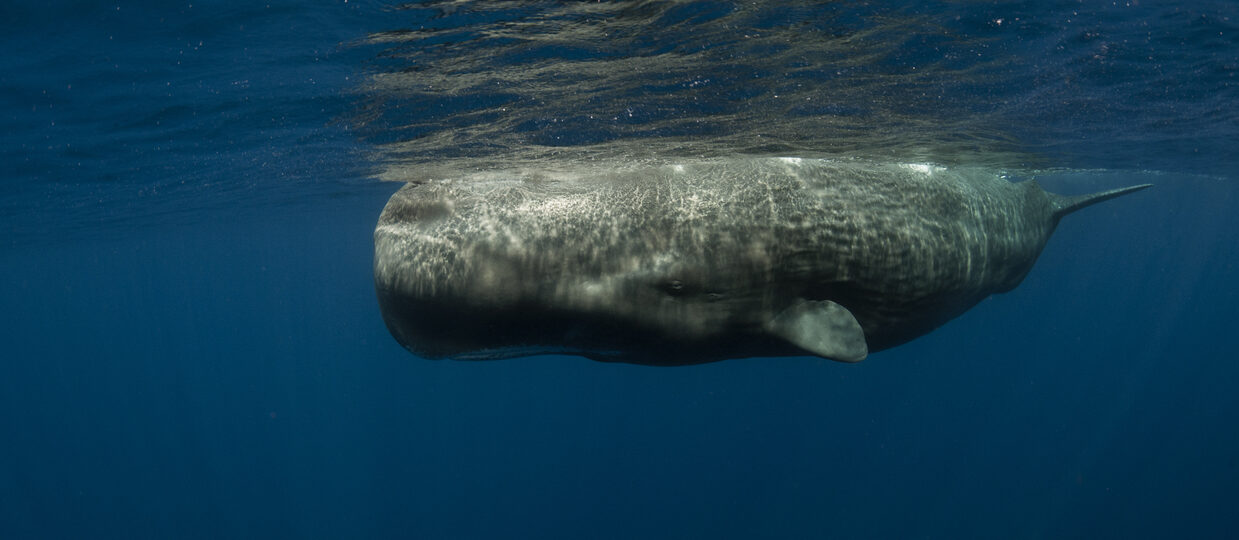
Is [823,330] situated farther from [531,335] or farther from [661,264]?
[531,335]

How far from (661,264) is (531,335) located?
0.81 meters

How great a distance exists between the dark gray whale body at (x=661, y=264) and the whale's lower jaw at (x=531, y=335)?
1 centimetres

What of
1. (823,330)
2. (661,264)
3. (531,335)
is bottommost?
(823,330)

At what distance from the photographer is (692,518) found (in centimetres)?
3966

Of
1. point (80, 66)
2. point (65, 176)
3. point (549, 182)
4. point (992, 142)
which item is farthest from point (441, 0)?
point (65, 176)

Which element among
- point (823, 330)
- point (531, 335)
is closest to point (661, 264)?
point (531, 335)

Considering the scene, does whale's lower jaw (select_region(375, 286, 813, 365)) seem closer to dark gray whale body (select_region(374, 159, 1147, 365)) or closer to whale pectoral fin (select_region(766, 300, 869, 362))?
dark gray whale body (select_region(374, 159, 1147, 365))

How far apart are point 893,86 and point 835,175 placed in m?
4.88

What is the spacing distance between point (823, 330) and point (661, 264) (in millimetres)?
957

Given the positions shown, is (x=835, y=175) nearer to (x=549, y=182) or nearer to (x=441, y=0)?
(x=549, y=182)

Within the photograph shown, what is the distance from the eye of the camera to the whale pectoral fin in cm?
339

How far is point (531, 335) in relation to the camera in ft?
11.6

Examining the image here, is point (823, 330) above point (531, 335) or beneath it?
beneath

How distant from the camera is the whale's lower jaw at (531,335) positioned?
3398mm
